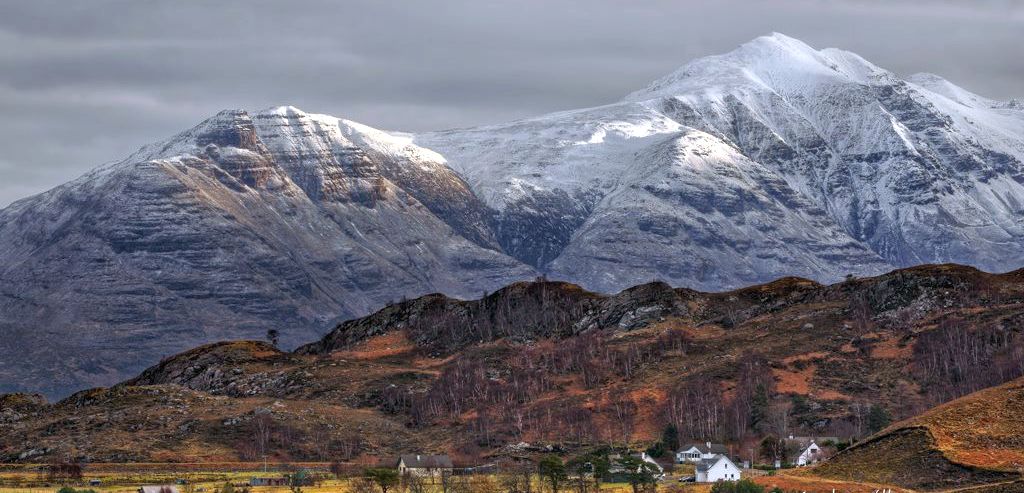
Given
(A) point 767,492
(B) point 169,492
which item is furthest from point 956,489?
(B) point 169,492

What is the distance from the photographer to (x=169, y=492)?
656 ft

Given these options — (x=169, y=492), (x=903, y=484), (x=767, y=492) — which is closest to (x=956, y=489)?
(x=903, y=484)

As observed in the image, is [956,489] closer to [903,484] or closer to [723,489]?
[903,484]

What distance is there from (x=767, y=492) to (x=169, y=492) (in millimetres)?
62065

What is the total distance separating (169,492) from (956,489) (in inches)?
3166

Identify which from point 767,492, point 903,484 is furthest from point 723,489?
point 903,484

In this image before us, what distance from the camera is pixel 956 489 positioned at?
19075 cm

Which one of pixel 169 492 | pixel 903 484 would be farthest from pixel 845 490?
pixel 169 492

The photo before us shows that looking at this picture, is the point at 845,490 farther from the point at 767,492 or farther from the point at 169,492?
the point at 169,492

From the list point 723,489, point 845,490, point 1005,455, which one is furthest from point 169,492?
point 1005,455

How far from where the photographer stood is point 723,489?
196375mm

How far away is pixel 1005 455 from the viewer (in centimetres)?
19938

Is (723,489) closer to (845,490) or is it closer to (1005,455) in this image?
(845,490)

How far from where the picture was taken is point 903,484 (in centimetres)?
19638
